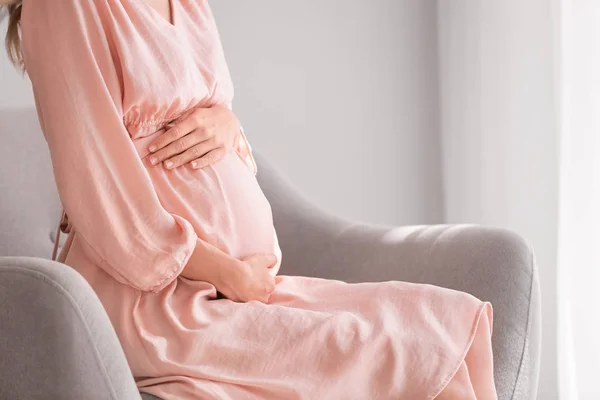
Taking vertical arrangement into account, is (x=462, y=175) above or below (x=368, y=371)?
below

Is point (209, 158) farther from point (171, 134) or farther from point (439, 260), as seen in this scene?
point (439, 260)

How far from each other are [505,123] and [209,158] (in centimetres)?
136

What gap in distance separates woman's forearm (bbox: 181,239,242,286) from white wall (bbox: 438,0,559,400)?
1.28 meters

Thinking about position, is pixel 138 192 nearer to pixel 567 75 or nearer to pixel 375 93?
pixel 567 75

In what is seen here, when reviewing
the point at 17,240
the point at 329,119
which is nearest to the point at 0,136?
the point at 17,240

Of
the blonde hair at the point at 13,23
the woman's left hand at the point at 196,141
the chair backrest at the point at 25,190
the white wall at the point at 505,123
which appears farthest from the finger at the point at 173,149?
the white wall at the point at 505,123

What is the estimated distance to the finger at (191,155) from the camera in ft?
4.71

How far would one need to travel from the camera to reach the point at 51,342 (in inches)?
40.5

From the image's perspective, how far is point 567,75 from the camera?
2258 millimetres

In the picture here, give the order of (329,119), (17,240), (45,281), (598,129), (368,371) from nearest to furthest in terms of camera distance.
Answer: (45,281) < (368,371) < (17,240) < (598,129) < (329,119)

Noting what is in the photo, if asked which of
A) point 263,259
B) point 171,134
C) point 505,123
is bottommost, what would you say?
point 505,123

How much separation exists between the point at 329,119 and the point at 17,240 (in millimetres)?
1327

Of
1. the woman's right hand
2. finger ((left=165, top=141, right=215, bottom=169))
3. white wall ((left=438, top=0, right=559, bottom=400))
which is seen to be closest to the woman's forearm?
the woman's right hand

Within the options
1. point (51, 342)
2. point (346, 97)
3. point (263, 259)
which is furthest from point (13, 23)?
point (346, 97)
